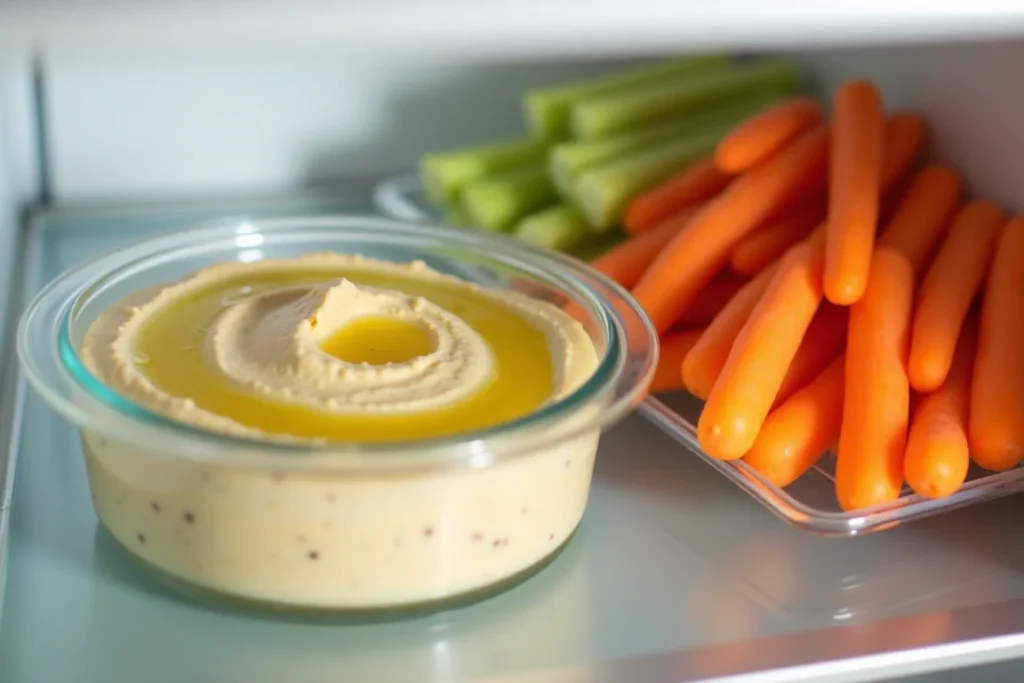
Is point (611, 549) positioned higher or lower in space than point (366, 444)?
lower

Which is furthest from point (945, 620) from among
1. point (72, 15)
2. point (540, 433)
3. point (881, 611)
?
point (72, 15)

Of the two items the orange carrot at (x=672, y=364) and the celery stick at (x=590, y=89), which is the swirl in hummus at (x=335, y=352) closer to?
the orange carrot at (x=672, y=364)

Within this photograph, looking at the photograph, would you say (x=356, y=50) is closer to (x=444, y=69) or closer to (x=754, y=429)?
(x=754, y=429)

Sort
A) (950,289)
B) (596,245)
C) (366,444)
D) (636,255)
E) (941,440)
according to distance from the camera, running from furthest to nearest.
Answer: (596,245) → (636,255) → (950,289) → (941,440) → (366,444)

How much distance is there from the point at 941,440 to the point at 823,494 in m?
0.09

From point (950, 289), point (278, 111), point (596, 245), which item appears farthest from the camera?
point (278, 111)

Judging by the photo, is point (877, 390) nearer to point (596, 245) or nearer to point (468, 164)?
point (596, 245)

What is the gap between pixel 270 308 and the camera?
2.17ft

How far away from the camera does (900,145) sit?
861 mm

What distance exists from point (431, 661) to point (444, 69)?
26.1 inches

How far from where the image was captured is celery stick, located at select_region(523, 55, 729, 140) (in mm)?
1026

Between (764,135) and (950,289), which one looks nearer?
(950,289)

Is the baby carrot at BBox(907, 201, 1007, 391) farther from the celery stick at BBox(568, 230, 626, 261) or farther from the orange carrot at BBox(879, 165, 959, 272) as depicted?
the celery stick at BBox(568, 230, 626, 261)

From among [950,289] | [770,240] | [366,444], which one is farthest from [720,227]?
[366,444]
